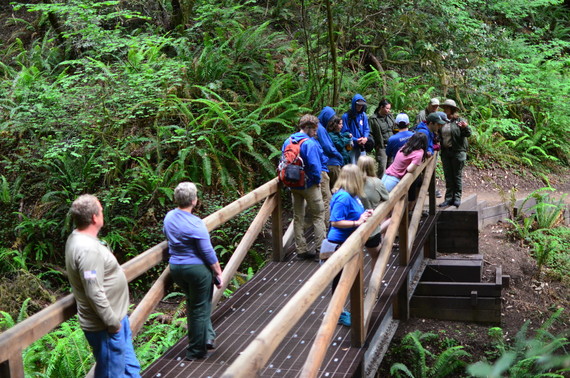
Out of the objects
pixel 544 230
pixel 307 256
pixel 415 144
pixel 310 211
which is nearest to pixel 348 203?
pixel 310 211

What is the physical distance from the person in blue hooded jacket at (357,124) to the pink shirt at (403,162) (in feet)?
2.77

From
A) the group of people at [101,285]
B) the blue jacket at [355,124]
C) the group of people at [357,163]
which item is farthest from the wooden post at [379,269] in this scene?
the blue jacket at [355,124]

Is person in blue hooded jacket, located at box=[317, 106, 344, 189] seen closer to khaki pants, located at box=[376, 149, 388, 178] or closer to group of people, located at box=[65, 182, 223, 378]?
khaki pants, located at box=[376, 149, 388, 178]

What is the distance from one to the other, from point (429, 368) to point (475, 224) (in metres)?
2.89

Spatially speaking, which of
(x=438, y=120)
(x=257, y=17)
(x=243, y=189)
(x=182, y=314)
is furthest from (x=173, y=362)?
(x=257, y=17)

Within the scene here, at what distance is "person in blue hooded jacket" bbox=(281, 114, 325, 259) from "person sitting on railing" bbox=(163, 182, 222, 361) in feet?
7.85

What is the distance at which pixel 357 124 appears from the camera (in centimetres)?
903

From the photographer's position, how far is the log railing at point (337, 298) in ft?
11.4

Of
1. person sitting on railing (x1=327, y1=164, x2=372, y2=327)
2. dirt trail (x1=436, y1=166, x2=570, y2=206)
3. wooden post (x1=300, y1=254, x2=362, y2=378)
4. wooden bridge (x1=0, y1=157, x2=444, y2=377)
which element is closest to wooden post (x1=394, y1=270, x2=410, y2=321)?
wooden bridge (x1=0, y1=157, x2=444, y2=377)

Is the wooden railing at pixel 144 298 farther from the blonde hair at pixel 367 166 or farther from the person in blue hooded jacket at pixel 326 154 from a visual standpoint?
the blonde hair at pixel 367 166

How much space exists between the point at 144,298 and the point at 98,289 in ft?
4.37

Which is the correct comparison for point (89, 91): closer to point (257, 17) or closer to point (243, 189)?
point (243, 189)

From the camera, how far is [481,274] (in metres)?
10.7

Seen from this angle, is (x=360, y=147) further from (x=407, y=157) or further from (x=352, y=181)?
(x=352, y=181)
